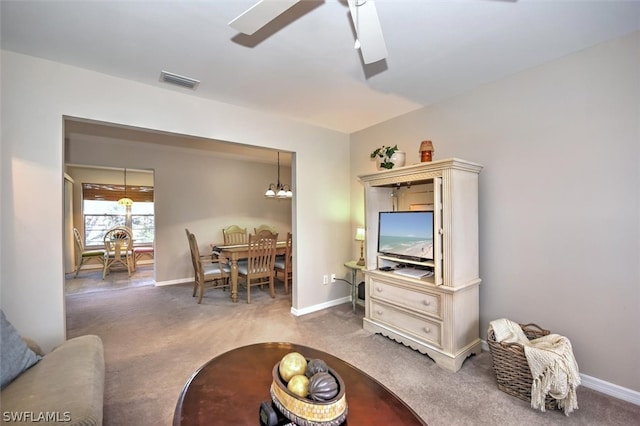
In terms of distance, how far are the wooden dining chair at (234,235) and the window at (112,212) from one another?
7.17 feet

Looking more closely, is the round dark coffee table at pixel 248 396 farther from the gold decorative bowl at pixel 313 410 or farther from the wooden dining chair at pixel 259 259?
the wooden dining chair at pixel 259 259

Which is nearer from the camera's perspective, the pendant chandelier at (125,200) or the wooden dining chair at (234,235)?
the wooden dining chair at (234,235)

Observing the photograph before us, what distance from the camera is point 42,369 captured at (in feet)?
4.84

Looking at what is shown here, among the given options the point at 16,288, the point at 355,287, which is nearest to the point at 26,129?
the point at 16,288

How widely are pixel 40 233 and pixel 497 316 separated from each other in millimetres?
3925

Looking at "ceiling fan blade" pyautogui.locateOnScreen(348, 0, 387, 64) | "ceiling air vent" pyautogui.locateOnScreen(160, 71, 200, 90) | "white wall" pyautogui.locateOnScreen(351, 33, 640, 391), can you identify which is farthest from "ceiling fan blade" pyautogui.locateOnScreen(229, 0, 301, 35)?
"white wall" pyautogui.locateOnScreen(351, 33, 640, 391)

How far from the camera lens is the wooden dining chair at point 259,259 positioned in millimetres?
4176

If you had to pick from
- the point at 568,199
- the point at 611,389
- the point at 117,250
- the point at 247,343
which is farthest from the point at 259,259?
the point at 117,250

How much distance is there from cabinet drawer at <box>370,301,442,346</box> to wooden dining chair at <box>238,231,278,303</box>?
1961 millimetres

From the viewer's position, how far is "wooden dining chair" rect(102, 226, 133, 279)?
19.7ft

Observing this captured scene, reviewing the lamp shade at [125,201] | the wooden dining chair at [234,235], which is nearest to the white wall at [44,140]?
the wooden dining chair at [234,235]

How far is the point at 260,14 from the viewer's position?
125cm

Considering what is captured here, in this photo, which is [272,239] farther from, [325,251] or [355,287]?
[355,287]

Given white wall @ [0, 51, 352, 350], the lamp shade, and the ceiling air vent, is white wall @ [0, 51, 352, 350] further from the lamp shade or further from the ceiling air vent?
the lamp shade
